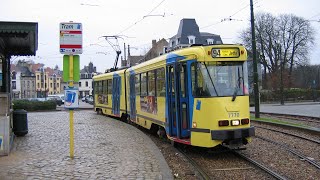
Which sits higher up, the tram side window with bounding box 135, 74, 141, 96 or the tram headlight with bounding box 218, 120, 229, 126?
the tram side window with bounding box 135, 74, 141, 96

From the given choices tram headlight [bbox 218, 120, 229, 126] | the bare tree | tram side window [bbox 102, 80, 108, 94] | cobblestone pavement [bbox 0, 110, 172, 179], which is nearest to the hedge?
the bare tree

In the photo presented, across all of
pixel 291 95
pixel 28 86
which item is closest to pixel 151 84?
pixel 291 95

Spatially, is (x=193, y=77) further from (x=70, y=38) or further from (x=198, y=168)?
(x=70, y=38)

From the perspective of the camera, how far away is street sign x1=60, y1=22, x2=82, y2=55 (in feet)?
33.6

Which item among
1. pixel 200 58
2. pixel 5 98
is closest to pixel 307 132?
pixel 200 58

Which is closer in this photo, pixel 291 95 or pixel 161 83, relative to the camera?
pixel 161 83

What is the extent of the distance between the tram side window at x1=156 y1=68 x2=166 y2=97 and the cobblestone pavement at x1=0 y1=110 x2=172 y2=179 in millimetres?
1613

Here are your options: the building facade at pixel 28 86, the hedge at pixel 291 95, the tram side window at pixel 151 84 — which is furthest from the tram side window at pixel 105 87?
the building facade at pixel 28 86

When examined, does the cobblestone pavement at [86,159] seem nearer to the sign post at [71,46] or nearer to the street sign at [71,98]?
the sign post at [71,46]

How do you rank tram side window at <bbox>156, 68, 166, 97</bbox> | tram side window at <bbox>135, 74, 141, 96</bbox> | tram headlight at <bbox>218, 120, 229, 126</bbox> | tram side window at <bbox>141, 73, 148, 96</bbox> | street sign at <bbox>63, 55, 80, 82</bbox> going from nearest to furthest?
street sign at <bbox>63, 55, 80, 82</bbox>, tram headlight at <bbox>218, 120, 229, 126</bbox>, tram side window at <bbox>156, 68, 166, 97</bbox>, tram side window at <bbox>141, 73, 148, 96</bbox>, tram side window at <bbox>135, 74, 141, 96</bbox>

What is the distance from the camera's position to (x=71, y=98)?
1033 centimetres

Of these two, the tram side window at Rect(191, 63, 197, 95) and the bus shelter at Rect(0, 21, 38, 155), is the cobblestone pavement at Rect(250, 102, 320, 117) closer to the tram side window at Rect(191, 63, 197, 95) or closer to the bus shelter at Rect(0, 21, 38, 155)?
the tram side window at Rect(191, 63, 197, 95)

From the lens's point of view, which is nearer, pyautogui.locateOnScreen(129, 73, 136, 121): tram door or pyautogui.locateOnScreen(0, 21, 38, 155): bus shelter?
pyautogui.locateOnScreen(0, 21, 38, 155): bus shelter

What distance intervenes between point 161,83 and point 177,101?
158 cm
